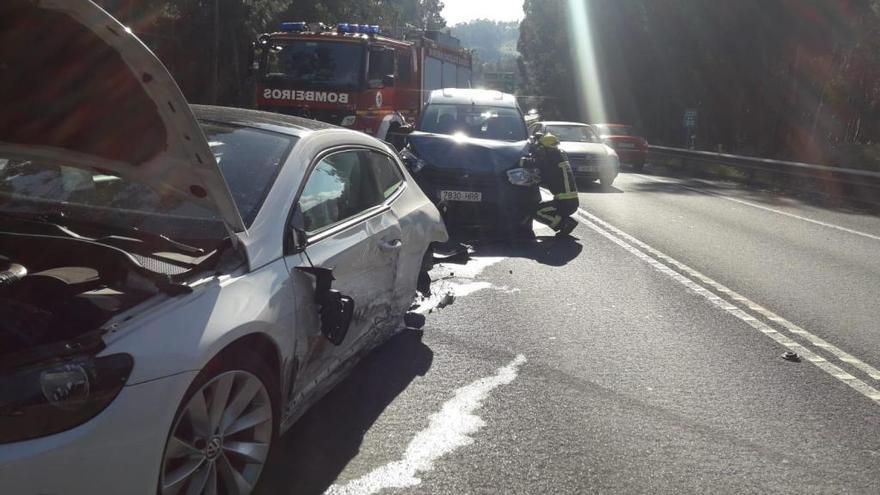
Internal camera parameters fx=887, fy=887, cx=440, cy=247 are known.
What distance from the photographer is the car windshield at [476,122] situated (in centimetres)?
1268

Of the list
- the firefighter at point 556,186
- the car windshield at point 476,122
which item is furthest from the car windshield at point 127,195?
the car windshield at point 476,122

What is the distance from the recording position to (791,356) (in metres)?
6.24

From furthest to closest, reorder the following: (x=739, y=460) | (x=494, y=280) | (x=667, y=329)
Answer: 1. (x=494, y=280)
2. (x=667, y=329)
3. (x=739, y=460)

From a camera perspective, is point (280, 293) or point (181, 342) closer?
point (181, 342)

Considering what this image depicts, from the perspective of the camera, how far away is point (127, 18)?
2414 cm

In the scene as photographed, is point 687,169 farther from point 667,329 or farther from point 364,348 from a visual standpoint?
point 364,348

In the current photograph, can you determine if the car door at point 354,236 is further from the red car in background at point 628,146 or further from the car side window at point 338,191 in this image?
the red car in background at point 628,146

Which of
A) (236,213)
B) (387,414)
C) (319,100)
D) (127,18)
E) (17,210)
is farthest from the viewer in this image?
(127,18)

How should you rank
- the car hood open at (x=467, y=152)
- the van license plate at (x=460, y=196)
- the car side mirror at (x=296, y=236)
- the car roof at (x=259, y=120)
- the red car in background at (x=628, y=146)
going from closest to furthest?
the car side mirror at (x=296, y=236) < the car roof at (x=259, y=120) < the van license plate at (x=460, y=196) < the car hood open at (x=467, y=152) < the red car in background at (x=628, y=146)

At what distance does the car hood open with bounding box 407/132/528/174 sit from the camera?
11.0 m

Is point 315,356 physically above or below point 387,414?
above

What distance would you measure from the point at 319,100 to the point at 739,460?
41.4 feet

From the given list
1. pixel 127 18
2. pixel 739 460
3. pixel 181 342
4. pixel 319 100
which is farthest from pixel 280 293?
pixel 127 18

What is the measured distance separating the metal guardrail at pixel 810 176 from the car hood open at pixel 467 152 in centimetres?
1092
